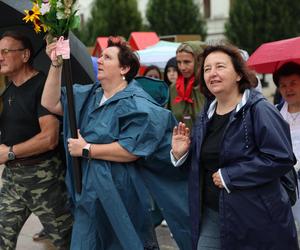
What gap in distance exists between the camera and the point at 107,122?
335 cm

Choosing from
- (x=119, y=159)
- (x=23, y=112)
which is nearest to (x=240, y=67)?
(x=119, y=159)

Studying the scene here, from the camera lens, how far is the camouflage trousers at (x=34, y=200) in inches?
146

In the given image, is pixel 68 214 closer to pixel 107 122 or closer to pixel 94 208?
pixel 94 208

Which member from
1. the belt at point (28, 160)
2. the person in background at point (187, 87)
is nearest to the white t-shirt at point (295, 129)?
the person in background at point (187, 87)

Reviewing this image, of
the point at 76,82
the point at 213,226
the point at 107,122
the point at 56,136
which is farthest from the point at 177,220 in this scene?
the point at 76,82

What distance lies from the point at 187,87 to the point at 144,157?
5.88ft

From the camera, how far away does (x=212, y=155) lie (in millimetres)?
2879

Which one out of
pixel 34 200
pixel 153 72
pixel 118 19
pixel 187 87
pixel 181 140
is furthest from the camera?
pixel 118 19

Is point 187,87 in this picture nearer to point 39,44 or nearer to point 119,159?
point 39,44

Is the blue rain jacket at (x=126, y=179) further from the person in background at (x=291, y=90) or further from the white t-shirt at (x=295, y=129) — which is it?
the person in background at (x=291, y=90)

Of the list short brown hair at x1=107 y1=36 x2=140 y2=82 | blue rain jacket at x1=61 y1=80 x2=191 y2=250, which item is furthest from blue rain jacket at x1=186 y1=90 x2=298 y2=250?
short brown hair at x1=107 y1=36 x2=140 y2=82

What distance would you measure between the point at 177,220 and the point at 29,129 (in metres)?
1.17

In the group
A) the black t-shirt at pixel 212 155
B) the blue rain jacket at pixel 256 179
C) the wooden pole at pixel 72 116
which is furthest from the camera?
the wooden pole at pixel 72 116

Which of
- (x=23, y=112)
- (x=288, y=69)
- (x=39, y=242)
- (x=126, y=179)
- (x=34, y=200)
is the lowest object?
(x=39, y=242)
